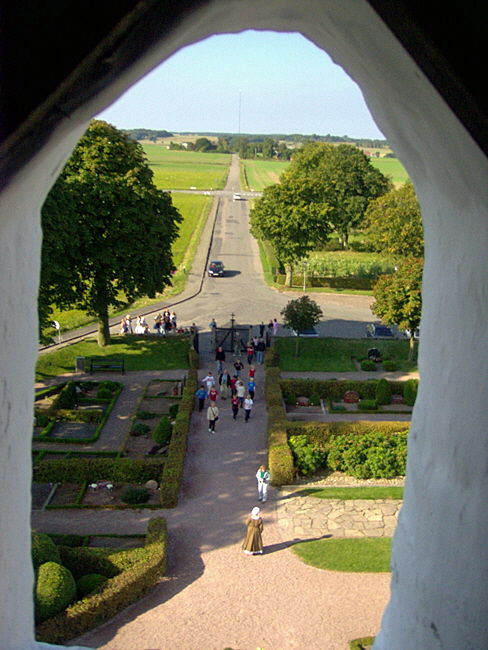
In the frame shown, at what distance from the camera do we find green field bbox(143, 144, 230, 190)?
115m

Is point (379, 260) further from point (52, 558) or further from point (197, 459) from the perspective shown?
point (52, 558)

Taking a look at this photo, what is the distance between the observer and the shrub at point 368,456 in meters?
17.3

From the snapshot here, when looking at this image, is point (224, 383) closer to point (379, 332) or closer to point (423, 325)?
point (379, 332)

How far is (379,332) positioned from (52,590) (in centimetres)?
2281

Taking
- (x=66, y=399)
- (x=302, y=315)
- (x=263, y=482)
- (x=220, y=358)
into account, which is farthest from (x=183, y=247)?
(x=263, y=482)

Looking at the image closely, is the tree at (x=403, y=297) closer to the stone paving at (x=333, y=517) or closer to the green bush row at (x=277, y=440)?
the green bush row at (x=277, y=440)

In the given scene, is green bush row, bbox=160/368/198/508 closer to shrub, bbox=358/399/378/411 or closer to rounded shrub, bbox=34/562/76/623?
rounded shrub, bbox=34/562/76/623

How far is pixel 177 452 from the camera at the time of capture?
56.1ft

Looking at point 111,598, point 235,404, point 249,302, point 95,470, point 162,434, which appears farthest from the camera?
point 249,302

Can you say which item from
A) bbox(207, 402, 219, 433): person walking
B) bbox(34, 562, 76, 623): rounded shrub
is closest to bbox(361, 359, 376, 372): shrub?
bbox(207, 402, 219, 433): person walking

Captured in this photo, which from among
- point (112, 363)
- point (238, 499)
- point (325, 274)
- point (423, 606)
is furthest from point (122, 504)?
point (325, 274)

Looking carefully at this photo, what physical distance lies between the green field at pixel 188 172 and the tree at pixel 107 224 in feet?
273

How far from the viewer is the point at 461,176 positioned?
2.06 metres

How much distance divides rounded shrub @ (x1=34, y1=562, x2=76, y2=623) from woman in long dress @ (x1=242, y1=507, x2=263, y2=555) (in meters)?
3.83
